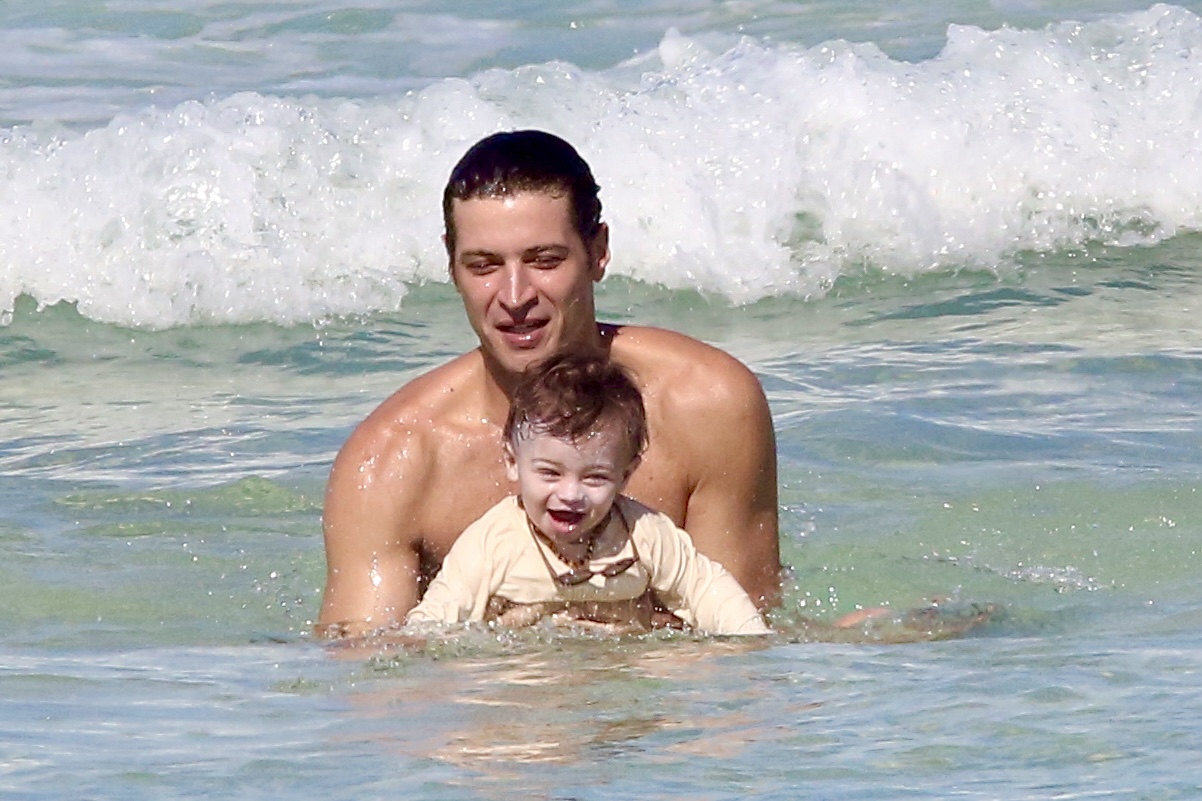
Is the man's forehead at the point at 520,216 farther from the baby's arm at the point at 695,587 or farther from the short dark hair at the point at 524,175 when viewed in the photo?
the baby's arm at the point at 695,587

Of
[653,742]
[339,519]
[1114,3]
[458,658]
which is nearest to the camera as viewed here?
[653,742]

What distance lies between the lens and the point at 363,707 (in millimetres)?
4293

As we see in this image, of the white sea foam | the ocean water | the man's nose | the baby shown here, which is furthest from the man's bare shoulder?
the white sea foam

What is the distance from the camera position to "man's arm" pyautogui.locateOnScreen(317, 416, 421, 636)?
16.9 ft

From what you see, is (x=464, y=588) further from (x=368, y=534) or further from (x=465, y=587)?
(x=368, y=534)

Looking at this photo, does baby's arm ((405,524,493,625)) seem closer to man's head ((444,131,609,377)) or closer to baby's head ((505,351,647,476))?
baby's head ((505,351,647,476))

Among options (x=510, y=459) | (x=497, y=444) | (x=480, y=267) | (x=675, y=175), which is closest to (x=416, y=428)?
(x=497, y=444)

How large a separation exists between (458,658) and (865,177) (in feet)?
23.2

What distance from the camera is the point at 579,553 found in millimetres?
4969

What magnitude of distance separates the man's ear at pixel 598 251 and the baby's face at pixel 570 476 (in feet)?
1.71

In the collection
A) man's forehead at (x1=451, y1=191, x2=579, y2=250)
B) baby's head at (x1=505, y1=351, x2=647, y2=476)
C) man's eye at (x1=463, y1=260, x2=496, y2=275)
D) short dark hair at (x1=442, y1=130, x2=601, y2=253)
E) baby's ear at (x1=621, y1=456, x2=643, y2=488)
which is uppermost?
short dark hair at (x1=442, y1=130, x2=601, y2=253)

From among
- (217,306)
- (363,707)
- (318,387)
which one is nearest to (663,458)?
(363,707)

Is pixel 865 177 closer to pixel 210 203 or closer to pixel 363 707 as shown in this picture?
pixel 210 203

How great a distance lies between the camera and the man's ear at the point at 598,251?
506 centimetres
